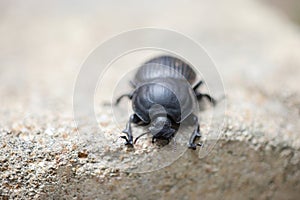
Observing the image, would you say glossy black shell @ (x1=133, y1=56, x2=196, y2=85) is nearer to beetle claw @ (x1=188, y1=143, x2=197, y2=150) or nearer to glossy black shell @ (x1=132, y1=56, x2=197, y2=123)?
glossy black shell @ (x1=132, y1=56, x2=197, y2=123)

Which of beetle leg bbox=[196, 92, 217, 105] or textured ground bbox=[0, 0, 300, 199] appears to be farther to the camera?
beetle leg bbox=[196, 92, 217, 105]

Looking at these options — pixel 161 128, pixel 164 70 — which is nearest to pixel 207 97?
pixel 164 70

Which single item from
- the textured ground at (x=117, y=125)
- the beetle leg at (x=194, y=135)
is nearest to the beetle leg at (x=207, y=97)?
the textured ground at (x=117, y=125)

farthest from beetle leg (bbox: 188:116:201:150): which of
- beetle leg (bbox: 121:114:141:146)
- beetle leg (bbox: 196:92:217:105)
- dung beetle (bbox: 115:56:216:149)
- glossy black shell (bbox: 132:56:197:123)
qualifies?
beetle leg (bbox: 121:114:141:146)

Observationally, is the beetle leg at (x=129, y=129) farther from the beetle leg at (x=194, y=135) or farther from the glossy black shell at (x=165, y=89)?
the beetle leg at (x=194, y=135)

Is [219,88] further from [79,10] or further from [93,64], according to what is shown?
[79,10]

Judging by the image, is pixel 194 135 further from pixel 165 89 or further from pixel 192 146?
pixel 165 89

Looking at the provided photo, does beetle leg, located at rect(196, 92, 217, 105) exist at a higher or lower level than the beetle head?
higher
